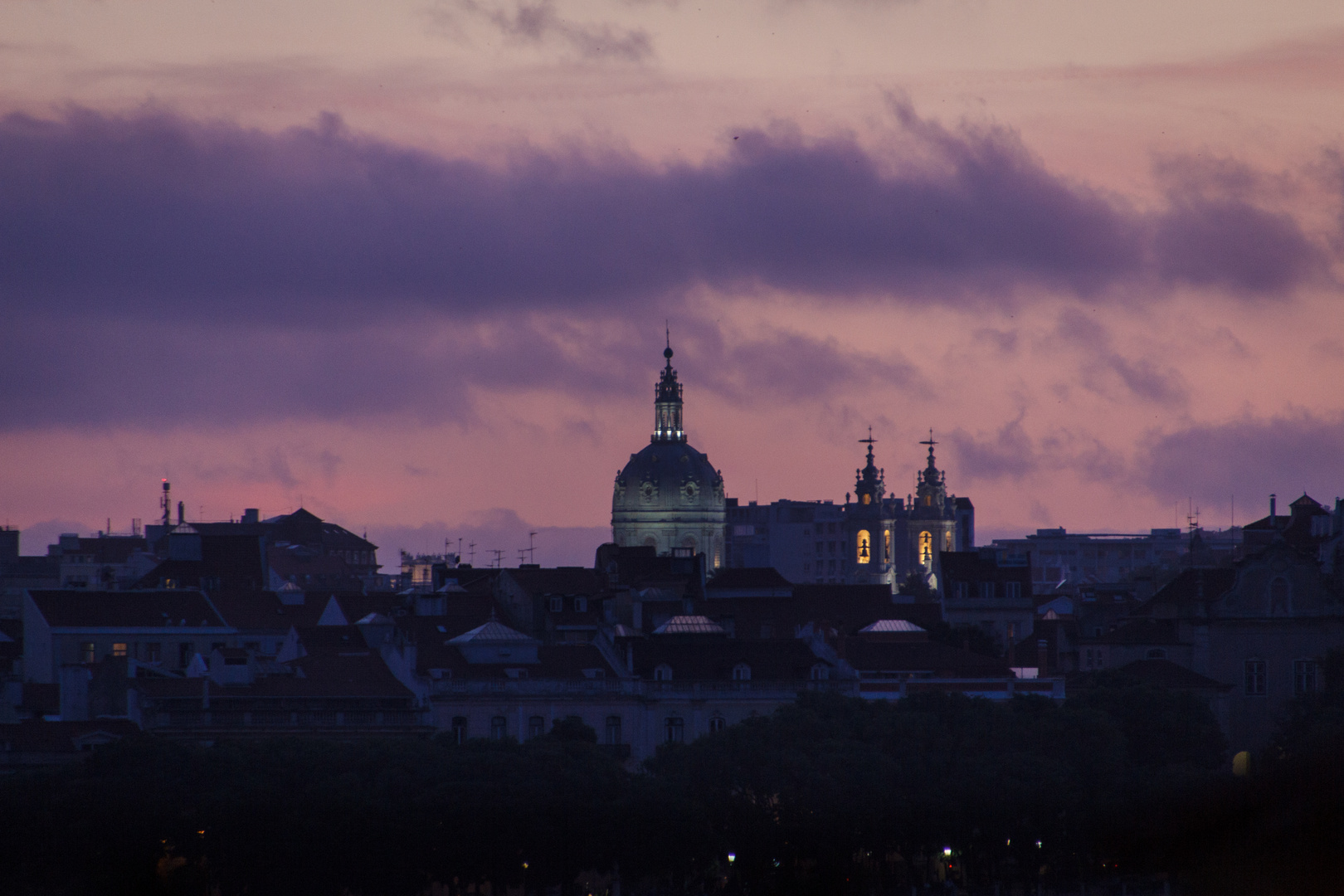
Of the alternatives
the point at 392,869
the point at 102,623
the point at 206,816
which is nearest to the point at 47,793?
the point at 206,816

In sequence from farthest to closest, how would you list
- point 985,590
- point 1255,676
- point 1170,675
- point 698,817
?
point 985,590 → point 1255,676 → point 1170,675 → point 698,817

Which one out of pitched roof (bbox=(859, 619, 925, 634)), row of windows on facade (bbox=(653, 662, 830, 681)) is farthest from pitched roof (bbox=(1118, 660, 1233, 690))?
pitched roof (bbox=(859, 619, 925, 634))

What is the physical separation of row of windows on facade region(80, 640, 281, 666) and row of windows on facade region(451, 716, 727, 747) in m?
22.6

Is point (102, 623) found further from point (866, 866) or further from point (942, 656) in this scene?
point (866, 866)

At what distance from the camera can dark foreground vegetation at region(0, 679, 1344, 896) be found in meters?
90.3

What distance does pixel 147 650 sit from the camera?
5600 inches

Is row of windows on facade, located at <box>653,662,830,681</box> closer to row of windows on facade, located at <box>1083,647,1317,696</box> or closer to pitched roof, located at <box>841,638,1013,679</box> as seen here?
pitched roof, located at <box>841,638,1013,679</box>

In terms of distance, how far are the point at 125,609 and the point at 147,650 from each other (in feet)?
7.78

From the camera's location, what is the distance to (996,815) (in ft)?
323

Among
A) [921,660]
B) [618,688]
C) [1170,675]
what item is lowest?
[618,688]

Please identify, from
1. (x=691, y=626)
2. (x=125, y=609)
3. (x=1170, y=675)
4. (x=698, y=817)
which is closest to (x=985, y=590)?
(x=691, y=626)

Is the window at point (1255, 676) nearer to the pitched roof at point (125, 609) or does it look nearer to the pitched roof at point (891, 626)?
the pitched roof at point (891, 626)

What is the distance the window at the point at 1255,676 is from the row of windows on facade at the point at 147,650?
4426 centimetres

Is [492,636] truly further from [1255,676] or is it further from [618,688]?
[1255,676]
